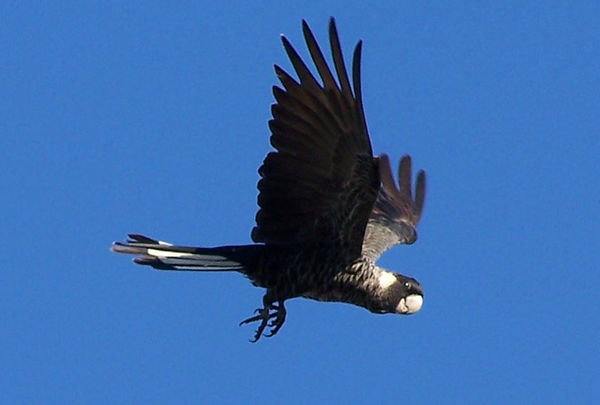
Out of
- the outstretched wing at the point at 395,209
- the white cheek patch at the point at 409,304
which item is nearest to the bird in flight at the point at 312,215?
the white cheek patch at the point at 409,304

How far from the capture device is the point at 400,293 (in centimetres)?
1082

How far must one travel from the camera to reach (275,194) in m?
10.2

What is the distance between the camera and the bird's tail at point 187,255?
10250mm

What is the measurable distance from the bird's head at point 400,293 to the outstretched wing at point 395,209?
1.12 metres

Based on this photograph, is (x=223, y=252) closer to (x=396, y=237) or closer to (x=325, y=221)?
(x=325, y=221)

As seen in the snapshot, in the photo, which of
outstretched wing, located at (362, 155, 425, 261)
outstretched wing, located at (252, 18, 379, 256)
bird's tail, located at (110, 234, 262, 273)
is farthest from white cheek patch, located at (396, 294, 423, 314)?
bird's tail, located at (110, 234, 262, 273)

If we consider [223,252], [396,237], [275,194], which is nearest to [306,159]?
[275,194]

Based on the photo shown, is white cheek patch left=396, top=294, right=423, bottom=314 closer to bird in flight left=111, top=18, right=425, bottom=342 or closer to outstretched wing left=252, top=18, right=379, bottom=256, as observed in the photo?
bird in flight left=111, top=18, right=425, bottom=342

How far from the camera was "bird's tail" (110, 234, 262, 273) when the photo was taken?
33.6ft

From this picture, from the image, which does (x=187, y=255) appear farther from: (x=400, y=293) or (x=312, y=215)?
(x=400, y=293)

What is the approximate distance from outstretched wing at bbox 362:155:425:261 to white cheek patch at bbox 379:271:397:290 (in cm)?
120

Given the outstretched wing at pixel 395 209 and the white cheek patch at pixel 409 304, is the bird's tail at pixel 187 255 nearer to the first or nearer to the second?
the white cheek patch at pixel 409 304

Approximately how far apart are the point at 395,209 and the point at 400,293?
2.19 metres

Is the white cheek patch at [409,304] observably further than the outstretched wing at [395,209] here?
No
